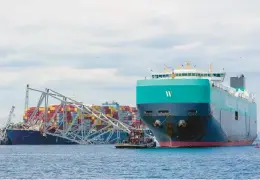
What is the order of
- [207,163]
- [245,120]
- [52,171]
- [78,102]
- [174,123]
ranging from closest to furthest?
[52,171] → [207,163] → [174,123] → [245,120] → [78,102]

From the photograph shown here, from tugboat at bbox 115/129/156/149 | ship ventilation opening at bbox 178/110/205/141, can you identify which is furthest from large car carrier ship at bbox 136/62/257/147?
tugboat at bbox 115/129/156/149

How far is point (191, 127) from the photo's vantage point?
10756 cm

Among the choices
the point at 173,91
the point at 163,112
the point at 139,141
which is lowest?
the point at 139,141

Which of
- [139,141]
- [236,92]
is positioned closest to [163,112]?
[139,141]

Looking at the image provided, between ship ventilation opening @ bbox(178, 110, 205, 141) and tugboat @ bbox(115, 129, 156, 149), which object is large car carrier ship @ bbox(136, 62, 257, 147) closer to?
ship ventilation opening @ bbox(178, 110, 205, 141)

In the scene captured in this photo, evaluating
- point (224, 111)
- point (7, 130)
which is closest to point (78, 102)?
point (7, 130)

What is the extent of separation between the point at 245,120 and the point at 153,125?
40464 millimetres

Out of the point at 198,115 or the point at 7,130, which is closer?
the point at 198,115

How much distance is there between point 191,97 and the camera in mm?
107375

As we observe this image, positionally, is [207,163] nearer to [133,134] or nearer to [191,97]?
[191,97]

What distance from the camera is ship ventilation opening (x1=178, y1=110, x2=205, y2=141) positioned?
106562 mm

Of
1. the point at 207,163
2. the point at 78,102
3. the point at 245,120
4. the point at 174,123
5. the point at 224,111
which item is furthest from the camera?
the point at 78,102

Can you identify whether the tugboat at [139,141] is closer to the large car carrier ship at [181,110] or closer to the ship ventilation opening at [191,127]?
the large car carrier ship at [181,110]

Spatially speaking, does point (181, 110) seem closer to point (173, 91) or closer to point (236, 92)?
point (173, 91)
